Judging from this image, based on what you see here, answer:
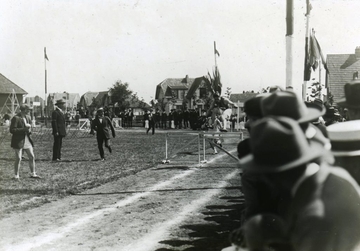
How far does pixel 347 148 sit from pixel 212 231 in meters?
3.99

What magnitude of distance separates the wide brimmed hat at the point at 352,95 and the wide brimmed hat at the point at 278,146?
1417 millimetres

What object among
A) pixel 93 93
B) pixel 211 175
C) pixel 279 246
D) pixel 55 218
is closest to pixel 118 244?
pixel 55 218

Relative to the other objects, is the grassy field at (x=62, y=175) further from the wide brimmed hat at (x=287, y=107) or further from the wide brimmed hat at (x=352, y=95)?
the wide brimmed hat at (x=287, y=107)

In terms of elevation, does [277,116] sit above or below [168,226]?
above

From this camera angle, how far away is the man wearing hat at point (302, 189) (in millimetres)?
1758

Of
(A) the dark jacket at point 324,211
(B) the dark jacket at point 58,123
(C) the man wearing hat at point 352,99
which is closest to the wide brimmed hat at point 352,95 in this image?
(C) the man wearing hat at point 352,99

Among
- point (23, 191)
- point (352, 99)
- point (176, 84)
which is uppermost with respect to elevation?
point (176, 84)

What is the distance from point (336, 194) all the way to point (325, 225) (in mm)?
150

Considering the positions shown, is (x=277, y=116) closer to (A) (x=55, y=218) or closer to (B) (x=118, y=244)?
(B) (x=118, y=244)

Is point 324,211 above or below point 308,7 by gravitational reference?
below

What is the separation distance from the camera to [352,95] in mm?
3121

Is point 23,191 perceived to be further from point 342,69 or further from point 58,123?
point 342,69

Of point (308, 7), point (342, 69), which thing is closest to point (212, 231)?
point (308, 7)

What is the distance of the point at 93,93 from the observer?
139000 mm
